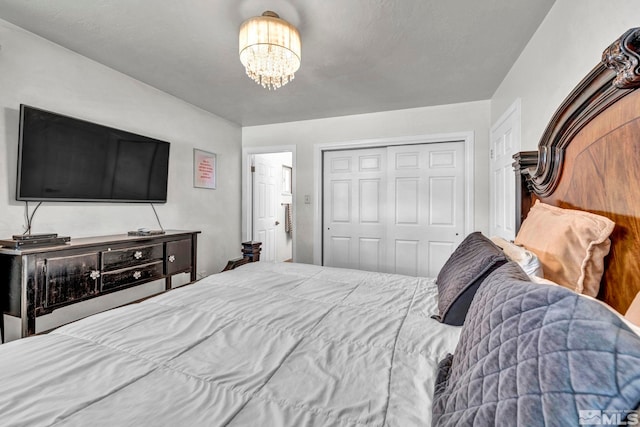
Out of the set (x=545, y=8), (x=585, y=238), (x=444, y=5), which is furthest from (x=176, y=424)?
(x=545, y=8)

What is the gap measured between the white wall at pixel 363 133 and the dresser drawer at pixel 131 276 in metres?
1.86

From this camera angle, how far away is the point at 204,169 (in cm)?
350

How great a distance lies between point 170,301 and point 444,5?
7.53ft

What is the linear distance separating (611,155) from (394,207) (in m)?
2.63

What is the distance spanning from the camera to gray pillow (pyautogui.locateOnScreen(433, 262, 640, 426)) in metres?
0.34

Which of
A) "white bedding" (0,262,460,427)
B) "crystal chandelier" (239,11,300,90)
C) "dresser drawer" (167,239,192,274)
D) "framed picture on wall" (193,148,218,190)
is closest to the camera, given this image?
"white bedding" (0,262,460,427)

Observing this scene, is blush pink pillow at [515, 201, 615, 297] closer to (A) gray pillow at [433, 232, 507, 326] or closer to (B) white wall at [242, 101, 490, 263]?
(A) gray pillow at [433, 232, 507, 326]

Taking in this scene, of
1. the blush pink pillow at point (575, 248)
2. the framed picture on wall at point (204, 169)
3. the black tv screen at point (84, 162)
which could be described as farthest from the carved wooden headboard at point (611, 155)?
the framed picture on wall at point (204, 169)

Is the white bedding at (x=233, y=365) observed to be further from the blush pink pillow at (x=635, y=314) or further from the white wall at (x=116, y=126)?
the white wall at (x=116, y=126)

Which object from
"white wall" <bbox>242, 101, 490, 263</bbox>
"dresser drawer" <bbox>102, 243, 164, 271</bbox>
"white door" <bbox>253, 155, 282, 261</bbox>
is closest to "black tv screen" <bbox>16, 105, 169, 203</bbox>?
"dresser drawer" <bbox>102, 243, 164, 271</bbox>

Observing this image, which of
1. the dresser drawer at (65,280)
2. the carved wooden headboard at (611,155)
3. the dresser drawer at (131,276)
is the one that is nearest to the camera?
the carved wooden headboard at (611,155)

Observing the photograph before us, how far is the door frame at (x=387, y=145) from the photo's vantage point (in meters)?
3.12

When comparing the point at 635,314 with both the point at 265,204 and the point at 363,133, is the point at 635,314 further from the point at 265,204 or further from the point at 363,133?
the point at 265,204

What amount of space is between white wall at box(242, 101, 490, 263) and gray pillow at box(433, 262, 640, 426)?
2933mm
